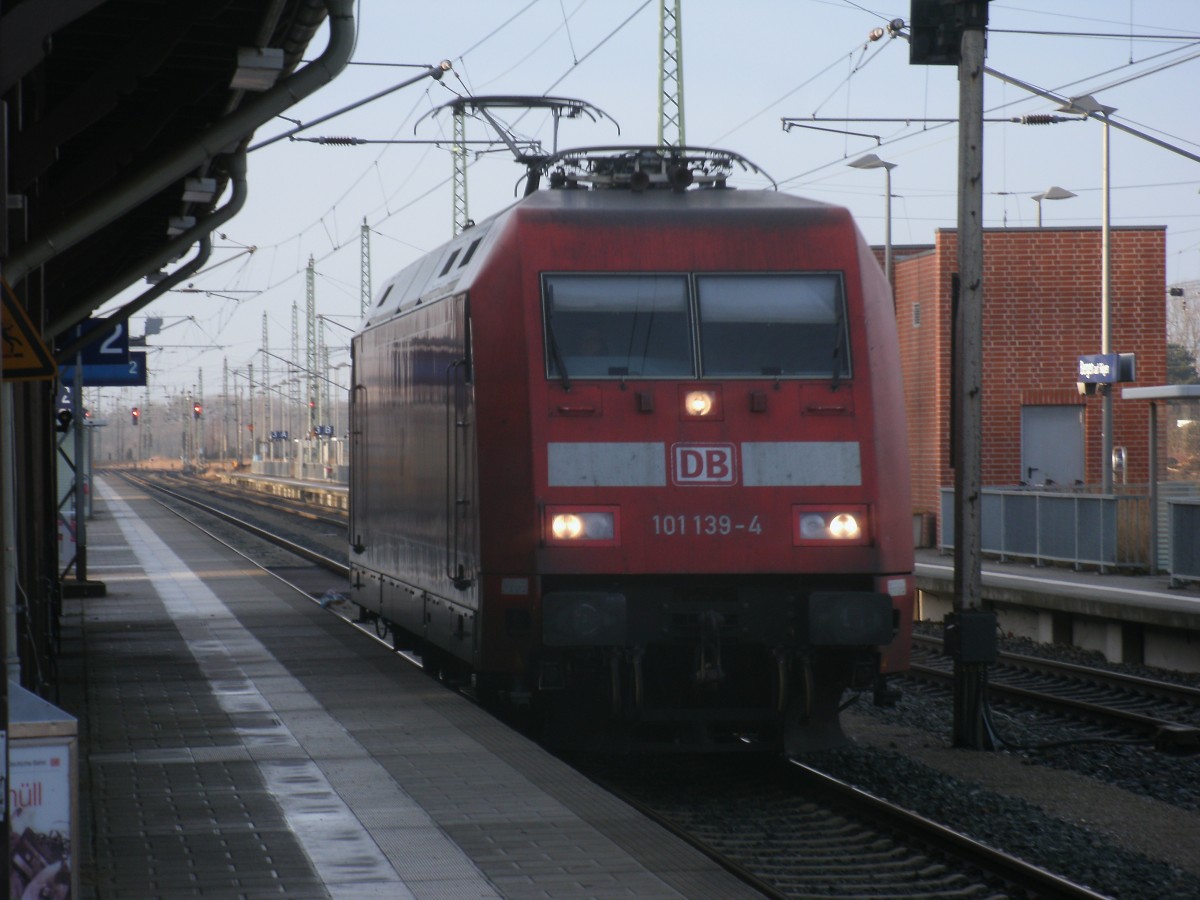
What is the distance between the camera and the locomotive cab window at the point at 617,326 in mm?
9109

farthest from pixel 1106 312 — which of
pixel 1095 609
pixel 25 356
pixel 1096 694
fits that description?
pixel 25 356

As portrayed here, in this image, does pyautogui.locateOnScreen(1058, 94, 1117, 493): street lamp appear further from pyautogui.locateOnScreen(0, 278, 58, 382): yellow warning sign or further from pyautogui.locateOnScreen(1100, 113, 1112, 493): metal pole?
pyautogui.locateOnScreen(0, 278, 58, 382): yellow warning sign

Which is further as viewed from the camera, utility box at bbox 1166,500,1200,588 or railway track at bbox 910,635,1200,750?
utility box at bbox 1166,500,1200,588

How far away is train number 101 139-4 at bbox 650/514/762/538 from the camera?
888 cm

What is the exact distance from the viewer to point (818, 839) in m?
8.12

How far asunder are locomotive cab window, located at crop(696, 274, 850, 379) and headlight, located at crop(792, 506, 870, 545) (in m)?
0.76

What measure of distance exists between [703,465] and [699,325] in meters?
0.82

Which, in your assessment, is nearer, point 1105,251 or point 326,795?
point 326,795

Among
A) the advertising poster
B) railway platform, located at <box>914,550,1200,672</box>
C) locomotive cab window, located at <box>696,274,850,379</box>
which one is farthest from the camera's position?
railway platform, located at <box>914,550,1200,672</box>

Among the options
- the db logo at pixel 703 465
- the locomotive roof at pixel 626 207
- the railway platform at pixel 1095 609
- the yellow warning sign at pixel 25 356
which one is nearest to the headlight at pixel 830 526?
the db logo at pixel 703 465

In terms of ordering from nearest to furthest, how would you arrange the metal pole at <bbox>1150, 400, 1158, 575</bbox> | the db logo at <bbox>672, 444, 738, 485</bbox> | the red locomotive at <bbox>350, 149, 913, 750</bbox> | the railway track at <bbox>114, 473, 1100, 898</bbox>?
the railway track at <bbox>114, 473, 1100, 898</bbox>
the red locomotive at <bbox>350, 149, 913, 750</bbox>
the db logo at <bbox>672, 444, 738, 485</bbox>
the metal pole at <bbox>1150, 400, 1158, 575</bbox>

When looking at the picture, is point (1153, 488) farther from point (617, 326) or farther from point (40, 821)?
point (40, 821)

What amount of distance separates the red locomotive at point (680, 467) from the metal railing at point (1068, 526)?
12.5 m

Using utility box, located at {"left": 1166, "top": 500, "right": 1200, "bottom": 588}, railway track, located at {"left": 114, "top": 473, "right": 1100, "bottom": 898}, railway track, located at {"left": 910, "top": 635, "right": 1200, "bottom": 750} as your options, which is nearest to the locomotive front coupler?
railway track, located at {"left": 114, "top": 473, "right": 1100, "bottom": 898}
